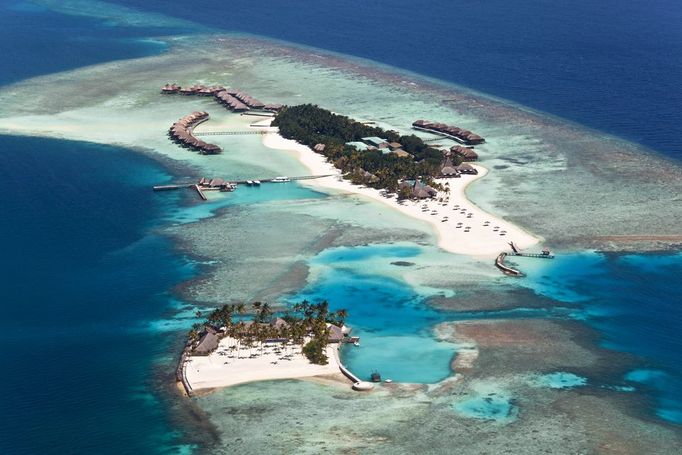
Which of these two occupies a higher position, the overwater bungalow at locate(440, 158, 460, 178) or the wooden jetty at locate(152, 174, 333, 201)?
the overwater bungalow at locate(440, 158, 460, 178)

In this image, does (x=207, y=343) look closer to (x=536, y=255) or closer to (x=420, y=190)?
(x=536, y=255)

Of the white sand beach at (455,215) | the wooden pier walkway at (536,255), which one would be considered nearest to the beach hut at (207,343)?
the white sand beach at (455,215)

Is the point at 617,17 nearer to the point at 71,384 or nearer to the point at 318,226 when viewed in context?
the point at 318,226

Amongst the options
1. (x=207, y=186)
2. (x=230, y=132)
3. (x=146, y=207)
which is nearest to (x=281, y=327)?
(x=146, y=207)

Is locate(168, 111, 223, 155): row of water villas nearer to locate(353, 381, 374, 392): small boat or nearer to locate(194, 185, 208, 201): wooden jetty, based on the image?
locate(194, 185, 208, 201): wooden jetty

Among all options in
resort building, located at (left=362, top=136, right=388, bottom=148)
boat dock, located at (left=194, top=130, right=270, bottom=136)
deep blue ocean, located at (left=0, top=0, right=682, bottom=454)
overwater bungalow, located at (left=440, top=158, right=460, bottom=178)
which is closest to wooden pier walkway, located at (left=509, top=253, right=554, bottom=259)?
deep blue ocean, located at (left=0, top=0, right=682, bottom=454)

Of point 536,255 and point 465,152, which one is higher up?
point 465,152

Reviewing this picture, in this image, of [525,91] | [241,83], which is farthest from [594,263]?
[241,83]

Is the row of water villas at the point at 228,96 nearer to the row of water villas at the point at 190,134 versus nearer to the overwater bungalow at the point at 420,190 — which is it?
the row of water villas at the point at 190,134
